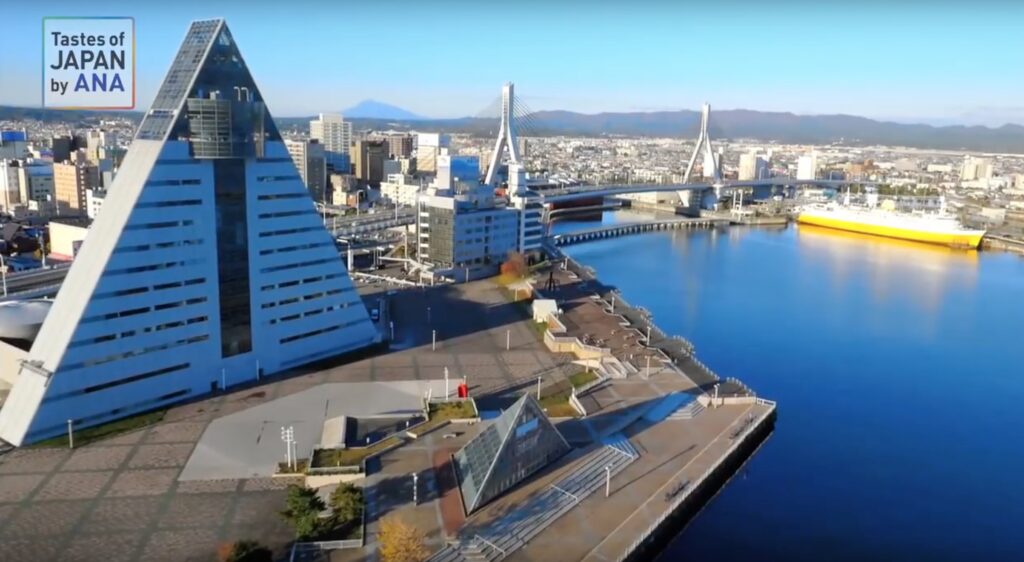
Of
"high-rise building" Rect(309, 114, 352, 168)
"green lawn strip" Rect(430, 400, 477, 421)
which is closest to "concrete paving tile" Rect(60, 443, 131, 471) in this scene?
"green lawn strip" Rect(430, 400, 477, 421)

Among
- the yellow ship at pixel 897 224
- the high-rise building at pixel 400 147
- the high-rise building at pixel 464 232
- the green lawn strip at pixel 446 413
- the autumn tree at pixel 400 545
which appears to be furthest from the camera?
the high-rise building at pixel 400 147

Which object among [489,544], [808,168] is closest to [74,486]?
[489,544]

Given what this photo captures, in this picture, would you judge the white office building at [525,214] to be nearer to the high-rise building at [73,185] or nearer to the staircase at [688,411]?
the staircase at [688,411]

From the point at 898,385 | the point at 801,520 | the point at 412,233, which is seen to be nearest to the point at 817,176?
the point at 412,233

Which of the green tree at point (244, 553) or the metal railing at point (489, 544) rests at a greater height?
the green tree at point (244, 553)

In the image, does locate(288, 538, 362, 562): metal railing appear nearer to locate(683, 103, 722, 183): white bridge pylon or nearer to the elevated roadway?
the elevated roadway

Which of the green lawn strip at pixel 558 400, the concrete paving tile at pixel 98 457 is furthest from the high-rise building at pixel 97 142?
the green lawn strip at pixel 558 400

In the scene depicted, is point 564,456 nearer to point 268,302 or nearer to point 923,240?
point 268,302
